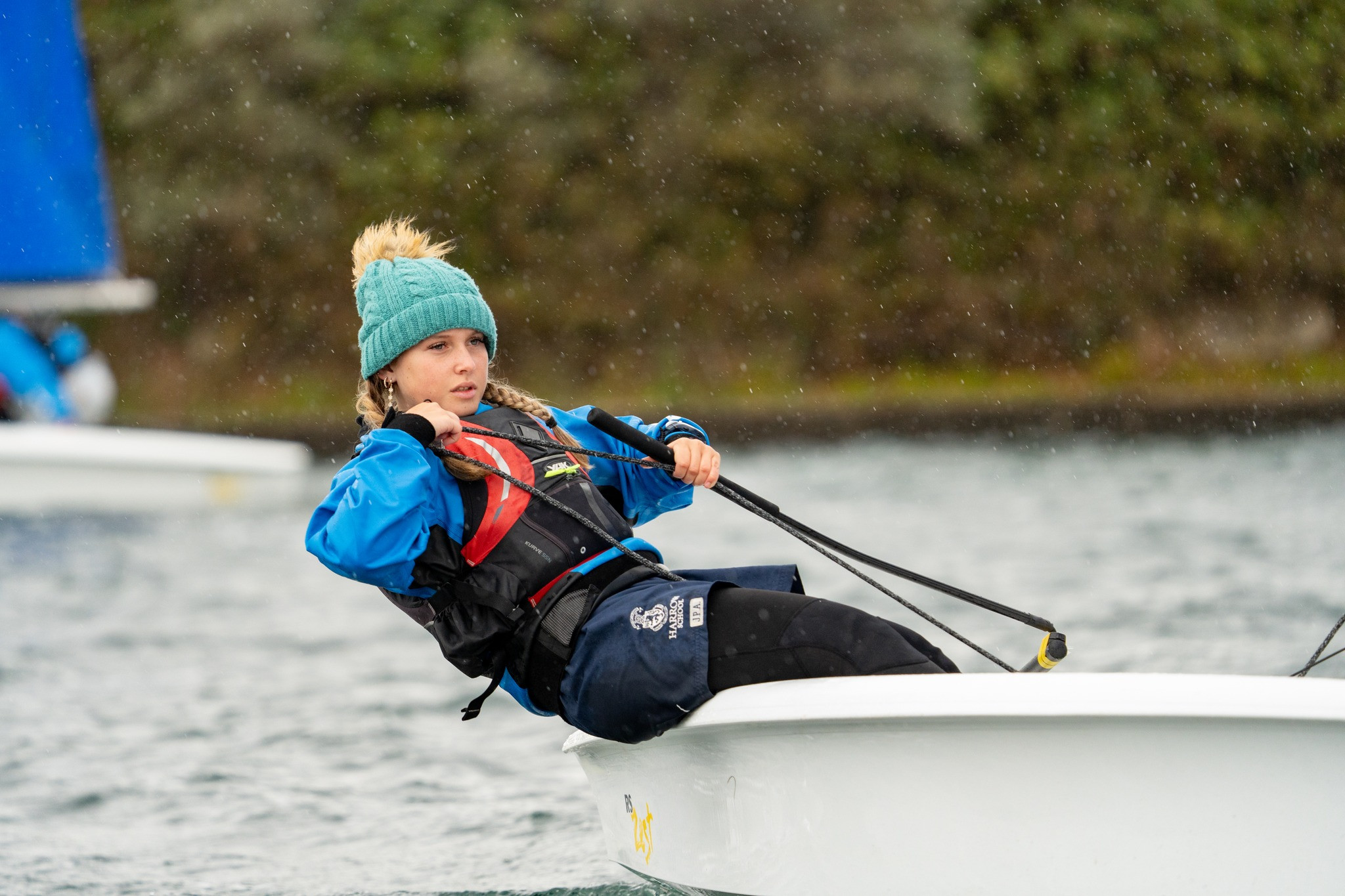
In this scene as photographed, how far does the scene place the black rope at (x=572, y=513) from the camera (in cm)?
247

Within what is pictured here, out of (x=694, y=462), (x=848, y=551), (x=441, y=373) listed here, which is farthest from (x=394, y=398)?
(x=848, y=551)

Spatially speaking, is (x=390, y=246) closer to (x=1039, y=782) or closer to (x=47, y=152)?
(x=1039, y=782)

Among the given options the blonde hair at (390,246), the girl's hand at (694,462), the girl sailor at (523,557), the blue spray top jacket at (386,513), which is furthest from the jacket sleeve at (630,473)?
the blonde hair at (390,246)

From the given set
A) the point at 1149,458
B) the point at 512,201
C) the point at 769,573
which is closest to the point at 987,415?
the point at 1149,458

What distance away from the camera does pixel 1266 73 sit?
17.7 m

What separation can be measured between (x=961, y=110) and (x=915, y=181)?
1.09 m

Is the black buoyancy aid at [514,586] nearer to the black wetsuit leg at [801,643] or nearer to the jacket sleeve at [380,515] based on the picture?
the jacket sleeve at [380,515]

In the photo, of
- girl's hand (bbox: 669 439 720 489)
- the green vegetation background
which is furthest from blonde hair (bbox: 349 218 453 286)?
the green vegetation background

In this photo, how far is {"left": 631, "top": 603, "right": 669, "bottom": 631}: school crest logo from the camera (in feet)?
7.77

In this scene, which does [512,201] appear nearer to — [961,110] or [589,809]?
[961,110]

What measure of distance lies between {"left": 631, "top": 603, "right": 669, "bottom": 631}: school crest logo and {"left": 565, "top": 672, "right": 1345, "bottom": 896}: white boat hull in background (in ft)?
0.47

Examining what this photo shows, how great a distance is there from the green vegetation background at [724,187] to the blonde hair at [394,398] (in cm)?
1494

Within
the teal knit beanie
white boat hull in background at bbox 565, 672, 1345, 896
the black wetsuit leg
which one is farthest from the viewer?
the teal knit beanie

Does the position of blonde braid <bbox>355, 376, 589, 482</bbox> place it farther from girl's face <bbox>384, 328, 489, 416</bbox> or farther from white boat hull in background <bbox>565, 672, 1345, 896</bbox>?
white boat hull in background <bbox>565, 672, 1345, 896</bbox>
